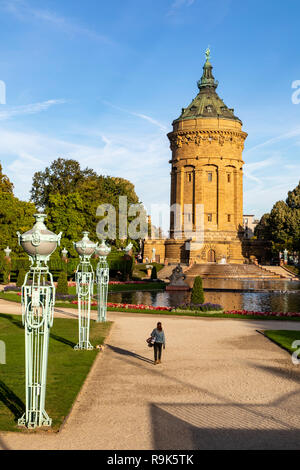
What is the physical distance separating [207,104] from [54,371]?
7652cm

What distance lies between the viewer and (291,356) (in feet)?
51.6

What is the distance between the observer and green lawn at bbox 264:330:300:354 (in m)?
17.2

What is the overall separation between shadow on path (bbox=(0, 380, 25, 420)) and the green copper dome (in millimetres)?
73993

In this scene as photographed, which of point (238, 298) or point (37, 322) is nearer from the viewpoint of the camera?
point (37, 322)

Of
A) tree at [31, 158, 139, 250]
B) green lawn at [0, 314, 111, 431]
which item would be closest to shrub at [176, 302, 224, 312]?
green lawn at [0, 314, 111, 431]

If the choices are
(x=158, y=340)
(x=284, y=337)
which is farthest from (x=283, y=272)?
(x=158, y=340)

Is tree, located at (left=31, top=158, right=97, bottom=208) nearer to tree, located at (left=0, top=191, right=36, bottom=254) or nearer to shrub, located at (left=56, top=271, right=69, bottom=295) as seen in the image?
tree, located at (left=0, top=191, right=36, bottom=254)

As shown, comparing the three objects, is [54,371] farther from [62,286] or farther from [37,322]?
[62,286]

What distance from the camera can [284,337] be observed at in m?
18.9

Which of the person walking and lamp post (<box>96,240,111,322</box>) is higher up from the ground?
lamp post (<box>96,240,111,322</box>)

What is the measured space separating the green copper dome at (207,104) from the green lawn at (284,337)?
214ft

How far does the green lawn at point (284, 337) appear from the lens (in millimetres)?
17203

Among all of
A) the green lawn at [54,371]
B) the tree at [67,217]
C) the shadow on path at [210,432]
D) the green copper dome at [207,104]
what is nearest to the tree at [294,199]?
the green copper dome at [207,104]

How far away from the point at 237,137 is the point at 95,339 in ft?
229
